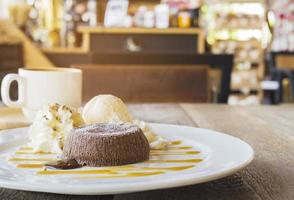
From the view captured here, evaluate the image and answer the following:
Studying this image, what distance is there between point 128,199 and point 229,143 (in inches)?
11.2

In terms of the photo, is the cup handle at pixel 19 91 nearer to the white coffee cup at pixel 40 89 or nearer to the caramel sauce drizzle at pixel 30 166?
the white coffee cup at pixel 40 89

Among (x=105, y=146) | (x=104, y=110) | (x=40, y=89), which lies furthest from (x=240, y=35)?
(x=105, y=146)

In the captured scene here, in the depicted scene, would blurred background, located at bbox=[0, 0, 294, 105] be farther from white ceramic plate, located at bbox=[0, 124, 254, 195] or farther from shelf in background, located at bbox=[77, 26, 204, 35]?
white ceramic plate, located at bbox=[0, 124, 254, 195]

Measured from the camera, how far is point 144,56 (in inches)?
119

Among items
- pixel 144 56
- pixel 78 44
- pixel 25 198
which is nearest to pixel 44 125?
pixel 25 198

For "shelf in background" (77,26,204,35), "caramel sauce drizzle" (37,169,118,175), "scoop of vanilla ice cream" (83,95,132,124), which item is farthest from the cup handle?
"shelf in background" (77,26,204,35)

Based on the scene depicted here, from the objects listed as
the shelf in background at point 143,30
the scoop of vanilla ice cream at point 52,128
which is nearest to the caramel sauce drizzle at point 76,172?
the scoop of vanilla ice cream at point 52,128

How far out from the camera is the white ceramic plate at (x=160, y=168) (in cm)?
62

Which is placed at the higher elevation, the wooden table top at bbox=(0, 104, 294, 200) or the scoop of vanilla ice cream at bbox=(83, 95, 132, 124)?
the scoop of vanilla ice cream at bbox=(83, 95, 132, 124)

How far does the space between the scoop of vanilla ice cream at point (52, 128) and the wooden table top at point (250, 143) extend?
0.17 meters

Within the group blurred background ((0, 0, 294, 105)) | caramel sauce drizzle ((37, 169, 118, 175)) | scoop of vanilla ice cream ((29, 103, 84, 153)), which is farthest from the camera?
blurred background ((0, 0, 294, 105))

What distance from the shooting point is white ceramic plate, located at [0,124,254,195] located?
24.3 inches

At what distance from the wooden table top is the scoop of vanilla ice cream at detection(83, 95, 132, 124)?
24 centimetres

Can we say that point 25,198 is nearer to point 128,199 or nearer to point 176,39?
point 128,199
